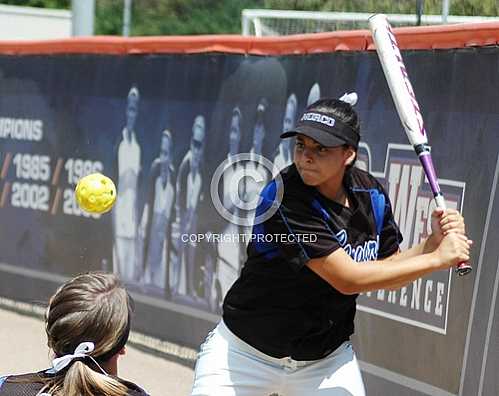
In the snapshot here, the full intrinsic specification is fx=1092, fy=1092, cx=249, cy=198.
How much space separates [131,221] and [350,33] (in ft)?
8.76

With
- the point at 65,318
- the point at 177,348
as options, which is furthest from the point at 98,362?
the point at 177,348

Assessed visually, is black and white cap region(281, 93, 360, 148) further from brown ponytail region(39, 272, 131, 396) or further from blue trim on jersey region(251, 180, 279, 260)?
brown ponytail region(39, 272, 131, 396)

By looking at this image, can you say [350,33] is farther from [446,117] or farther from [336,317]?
[336,317]

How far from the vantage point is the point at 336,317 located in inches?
170

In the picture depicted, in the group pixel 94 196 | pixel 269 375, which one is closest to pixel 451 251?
pixel 269 375

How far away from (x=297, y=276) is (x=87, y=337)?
4.72ft

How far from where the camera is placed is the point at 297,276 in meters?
4.26

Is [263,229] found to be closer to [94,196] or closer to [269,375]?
[269,375]

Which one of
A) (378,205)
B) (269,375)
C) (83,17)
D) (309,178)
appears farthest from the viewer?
(83,17)
